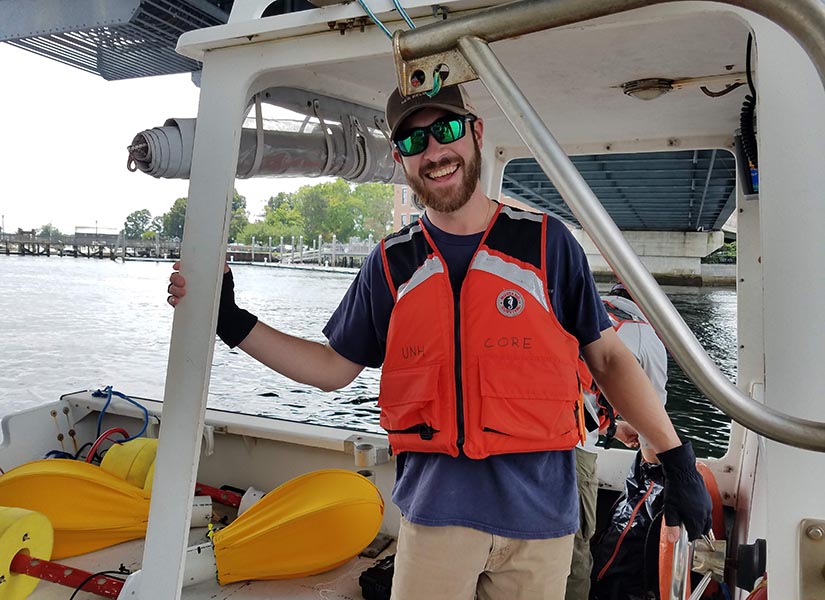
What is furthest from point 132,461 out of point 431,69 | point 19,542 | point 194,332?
point 431,69

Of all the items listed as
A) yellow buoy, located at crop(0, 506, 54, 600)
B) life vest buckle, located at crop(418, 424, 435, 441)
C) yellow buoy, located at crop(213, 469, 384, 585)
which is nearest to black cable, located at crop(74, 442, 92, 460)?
yellow buoy, located at crop(0, 506, 54, 600)

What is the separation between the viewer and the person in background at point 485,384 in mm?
1533

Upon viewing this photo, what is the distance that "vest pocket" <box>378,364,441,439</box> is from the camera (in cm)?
157

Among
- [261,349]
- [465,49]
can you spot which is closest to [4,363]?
[261,349]

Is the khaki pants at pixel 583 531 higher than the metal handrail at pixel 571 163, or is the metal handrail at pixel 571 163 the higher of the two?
the metal handrail at pixel 571 163

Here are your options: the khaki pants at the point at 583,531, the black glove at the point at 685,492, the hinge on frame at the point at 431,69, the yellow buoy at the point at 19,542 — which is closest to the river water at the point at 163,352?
the khaki pants at the point at 583,531

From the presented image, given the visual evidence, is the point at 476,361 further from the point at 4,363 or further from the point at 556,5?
the point at 4,363

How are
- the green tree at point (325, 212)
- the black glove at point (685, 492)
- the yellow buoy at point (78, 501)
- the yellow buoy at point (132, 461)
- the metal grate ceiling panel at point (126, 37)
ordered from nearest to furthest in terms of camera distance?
the black glove at point (685, 492)
the yellow buoy at point (78, 501)
the yellow buoy at point (132, 461)
the metal grate ceiling panel at point (126, 37)
the green tree at point (325, 212)

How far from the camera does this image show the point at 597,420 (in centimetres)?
253

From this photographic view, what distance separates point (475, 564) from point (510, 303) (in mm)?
619

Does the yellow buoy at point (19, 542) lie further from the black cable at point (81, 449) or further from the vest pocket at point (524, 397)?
the vest pocket at point (524, 397)

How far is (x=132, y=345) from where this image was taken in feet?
74.4

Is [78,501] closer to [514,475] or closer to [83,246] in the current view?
[514,475]

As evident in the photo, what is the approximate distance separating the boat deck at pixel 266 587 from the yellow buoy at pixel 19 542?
18 cm
